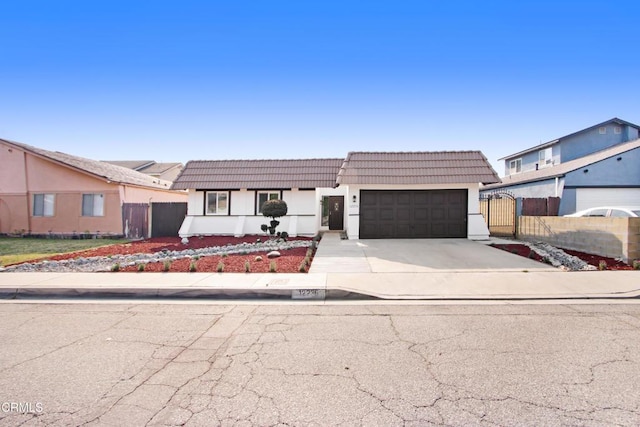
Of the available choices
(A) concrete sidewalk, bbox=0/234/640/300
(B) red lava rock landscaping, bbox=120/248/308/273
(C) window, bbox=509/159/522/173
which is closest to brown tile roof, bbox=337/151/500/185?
(B) red lava rock landscaping, bbox=120/248/308/273

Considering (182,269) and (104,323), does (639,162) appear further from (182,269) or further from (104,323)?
(104,323)

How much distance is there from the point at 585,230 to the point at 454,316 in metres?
9.49

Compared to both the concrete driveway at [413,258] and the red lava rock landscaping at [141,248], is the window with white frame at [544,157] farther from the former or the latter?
the red lava rock landscaping at [141,248]

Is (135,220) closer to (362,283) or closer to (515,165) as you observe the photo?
(362,283)

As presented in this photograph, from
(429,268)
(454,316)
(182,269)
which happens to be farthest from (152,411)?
Result: (429,268)

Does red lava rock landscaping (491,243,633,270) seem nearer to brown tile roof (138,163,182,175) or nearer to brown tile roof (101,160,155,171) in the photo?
brown tile roof (138,163,182,175)

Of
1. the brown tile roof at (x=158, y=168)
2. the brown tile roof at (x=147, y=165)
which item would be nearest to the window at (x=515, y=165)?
the brown tile roof at (x=158, y=168)

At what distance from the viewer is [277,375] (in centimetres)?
367

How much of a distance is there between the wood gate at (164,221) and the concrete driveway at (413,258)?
33.1 ft

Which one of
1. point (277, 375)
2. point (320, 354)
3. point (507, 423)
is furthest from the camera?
point (320, 354)

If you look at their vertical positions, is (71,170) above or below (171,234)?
above

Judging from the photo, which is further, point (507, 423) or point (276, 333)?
point (276, 333)

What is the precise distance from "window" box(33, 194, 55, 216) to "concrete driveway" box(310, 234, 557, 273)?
18329mm

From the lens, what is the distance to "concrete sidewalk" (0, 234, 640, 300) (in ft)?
23.1
